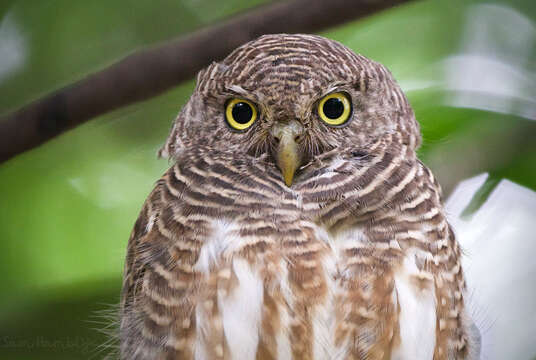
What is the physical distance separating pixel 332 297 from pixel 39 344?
1.02m

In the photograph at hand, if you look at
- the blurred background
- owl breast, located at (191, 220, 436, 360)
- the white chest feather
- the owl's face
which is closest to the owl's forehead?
the owl's face

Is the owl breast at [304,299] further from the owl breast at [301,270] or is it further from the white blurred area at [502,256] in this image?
the white blurred area at [502,256]

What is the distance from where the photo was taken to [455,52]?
2740 millimetres

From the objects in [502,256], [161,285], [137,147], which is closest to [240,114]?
[161,285]

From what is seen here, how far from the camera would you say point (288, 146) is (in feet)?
5.44

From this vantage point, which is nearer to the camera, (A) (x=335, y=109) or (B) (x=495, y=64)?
(A) (x=335, y=109)

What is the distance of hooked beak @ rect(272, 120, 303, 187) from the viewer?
1661 millimetres

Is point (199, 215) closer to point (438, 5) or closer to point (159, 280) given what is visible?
point (159, 280)

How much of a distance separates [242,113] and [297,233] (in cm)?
36

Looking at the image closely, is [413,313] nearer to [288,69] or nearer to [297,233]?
[297,233]

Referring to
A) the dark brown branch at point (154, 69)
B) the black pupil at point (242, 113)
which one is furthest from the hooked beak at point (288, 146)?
the dark brown branch at point (154, 69)

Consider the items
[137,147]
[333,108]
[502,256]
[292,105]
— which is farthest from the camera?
[137,147]

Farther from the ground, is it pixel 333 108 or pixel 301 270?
pixel 333 108

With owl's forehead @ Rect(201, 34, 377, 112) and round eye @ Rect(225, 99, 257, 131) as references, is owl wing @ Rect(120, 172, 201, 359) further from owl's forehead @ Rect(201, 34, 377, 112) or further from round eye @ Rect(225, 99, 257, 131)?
owl's forehead @ Rect(201, 34, 377, 112)
